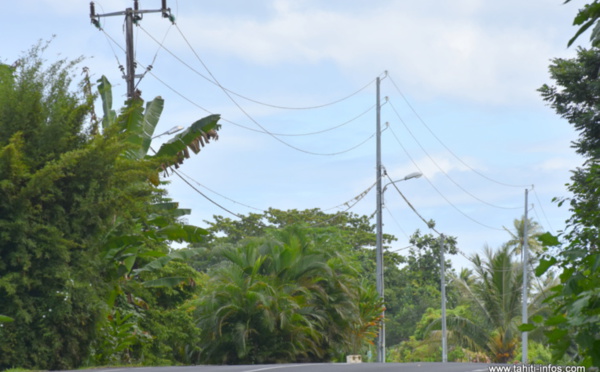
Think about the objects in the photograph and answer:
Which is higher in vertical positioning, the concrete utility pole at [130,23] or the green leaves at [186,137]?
the concrete utility pole at [130,23]

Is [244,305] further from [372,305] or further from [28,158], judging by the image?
[28,158]

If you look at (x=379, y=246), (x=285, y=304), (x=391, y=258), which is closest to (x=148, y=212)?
(x=285, y=304)

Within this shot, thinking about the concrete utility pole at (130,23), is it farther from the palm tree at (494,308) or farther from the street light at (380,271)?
the palm tree at (494,308)

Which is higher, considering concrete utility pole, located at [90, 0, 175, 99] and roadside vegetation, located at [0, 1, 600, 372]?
concrete utility pole, located at [90, 0, 175, 99]

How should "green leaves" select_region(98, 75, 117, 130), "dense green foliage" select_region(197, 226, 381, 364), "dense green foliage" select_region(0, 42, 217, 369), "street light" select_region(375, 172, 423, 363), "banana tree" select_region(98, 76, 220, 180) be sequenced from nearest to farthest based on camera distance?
"dense green foliage" select_region(0, 42, 217, 369)
"banana tree" select_region(98, 76, 220, 180)
"green leaves" select_region(98, 75, 117, 130)
"dense green foliage" select_region(197, 226, 381, 364)
"street light" select_region(375, 172, 423, 363)

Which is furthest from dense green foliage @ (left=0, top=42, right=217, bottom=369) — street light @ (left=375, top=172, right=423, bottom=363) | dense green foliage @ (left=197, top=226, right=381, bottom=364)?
street light @ (left=375, top=172, right=423, bottom=363)

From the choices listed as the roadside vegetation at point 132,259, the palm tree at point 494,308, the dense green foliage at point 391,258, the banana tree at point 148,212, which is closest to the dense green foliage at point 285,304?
the roadside vegetation at point 132,259

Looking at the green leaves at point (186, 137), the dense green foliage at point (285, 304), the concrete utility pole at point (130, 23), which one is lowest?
the dense green foliage at point (285, 304)

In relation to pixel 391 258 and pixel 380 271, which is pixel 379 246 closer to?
pixel 380 271

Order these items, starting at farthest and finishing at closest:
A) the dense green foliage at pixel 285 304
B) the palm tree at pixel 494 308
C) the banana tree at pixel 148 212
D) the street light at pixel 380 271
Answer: the palm tree at pixel 494 308, the street light at pixel 380 271, the dense green foliage at pixel 285 304, the banana tree at pixel 148 212

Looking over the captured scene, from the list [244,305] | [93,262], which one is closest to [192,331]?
[244,305]

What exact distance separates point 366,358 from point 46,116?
21.1 m

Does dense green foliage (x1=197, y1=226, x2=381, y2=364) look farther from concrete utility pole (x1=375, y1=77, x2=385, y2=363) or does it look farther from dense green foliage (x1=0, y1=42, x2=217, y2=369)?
dense green foliage (x1=0, y1=42, x2=217, y2=369)

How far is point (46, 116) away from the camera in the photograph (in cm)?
1684
